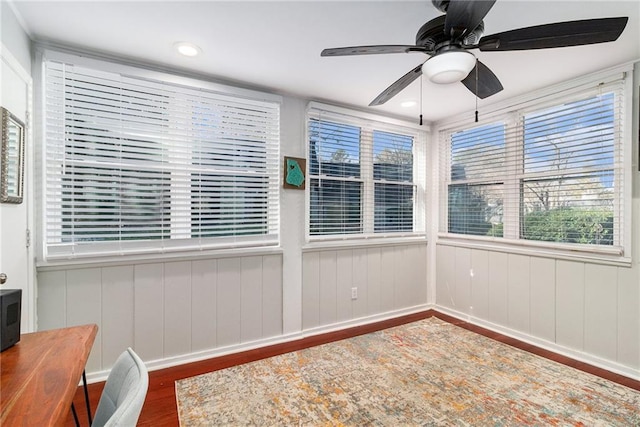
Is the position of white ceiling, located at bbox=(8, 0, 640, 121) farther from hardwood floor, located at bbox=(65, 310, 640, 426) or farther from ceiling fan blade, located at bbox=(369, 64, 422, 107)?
hardwood floor, located at bbox=(65, 310, 640, 426)

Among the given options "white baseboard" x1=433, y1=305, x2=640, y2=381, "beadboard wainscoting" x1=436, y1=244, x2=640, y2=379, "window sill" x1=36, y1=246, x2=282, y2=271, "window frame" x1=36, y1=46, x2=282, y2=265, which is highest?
"window frame" x1=36, y1=46, x2=282, y2=265

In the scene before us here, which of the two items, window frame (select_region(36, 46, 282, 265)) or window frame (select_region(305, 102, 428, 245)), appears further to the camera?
window frame (select_region(305, 102, 428, 245))

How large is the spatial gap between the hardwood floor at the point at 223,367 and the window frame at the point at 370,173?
966 mm

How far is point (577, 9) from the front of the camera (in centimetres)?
172

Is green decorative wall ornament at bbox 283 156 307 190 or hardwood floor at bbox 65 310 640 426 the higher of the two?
green decorative wall ornament at bbox 283 156 307 190

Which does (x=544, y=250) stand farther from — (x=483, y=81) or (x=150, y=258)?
(x=150, y=258)

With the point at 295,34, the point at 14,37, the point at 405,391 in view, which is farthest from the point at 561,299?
the point at 14,37

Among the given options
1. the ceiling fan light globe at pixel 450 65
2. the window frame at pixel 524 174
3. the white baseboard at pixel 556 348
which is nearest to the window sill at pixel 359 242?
the window frame at pixel 524 174

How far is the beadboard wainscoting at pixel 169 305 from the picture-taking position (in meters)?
2.24

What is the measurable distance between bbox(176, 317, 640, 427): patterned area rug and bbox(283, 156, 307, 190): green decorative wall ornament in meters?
1.56

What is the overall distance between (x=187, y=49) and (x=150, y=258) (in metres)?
1.60

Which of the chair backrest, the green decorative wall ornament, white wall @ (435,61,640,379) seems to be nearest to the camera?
the chair backrest

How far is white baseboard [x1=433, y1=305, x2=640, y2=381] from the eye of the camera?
2.43 m

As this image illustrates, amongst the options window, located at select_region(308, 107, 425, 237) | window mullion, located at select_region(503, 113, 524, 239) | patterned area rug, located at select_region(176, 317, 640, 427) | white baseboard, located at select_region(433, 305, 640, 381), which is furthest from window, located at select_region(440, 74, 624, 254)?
patterned area rug, located at select_region(176, 317, 640, 427)
